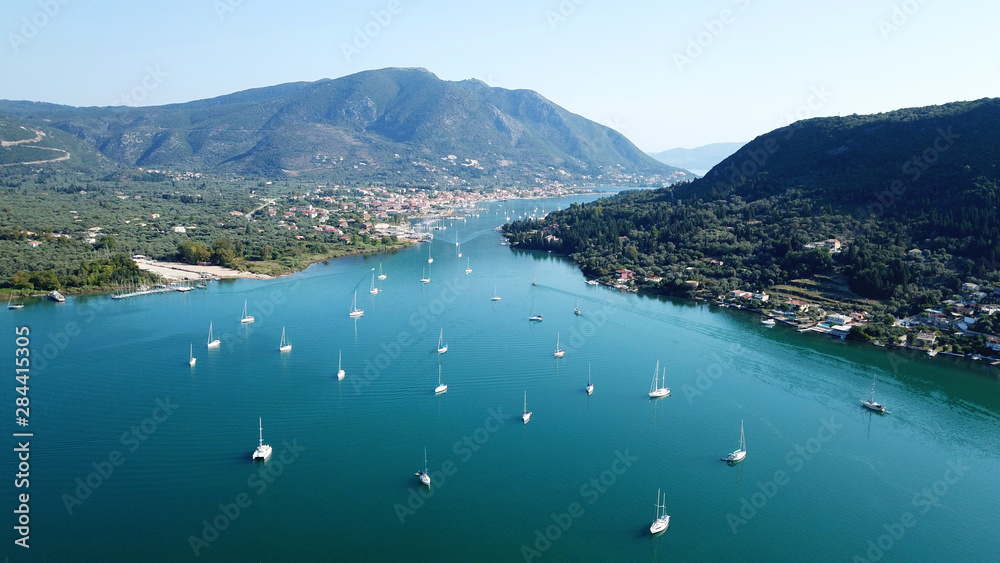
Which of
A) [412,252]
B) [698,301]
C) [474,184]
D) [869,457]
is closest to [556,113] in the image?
[474,184]

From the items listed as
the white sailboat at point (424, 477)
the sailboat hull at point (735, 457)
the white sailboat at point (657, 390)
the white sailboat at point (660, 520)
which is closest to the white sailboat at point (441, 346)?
the white sailboat at point (657, 390)

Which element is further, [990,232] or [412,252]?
[412,252]

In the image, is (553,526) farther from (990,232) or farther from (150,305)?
(990,232)

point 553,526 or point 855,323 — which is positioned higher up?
point 855,323

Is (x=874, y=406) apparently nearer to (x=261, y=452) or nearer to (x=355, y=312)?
(x=261, y=452)

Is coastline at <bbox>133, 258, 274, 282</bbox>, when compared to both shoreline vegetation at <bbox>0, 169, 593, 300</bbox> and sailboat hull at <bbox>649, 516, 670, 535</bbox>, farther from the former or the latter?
sailboat hull at <bbox>649, 516, 670, 535</bbox>

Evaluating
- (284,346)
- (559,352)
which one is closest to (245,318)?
(284,346)

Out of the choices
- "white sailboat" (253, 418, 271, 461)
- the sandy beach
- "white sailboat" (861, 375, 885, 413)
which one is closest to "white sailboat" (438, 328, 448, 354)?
"white sailboat" (253, 418, 271, 461)
